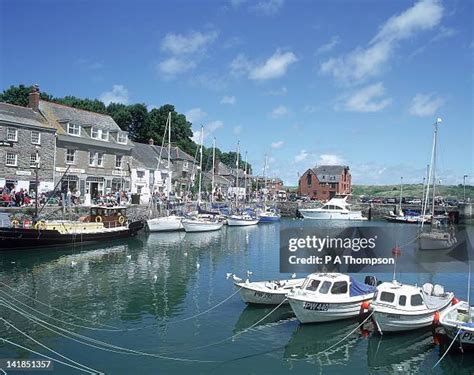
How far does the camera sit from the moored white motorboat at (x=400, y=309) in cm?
2111

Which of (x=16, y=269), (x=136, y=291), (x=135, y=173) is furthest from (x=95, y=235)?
(x=135, y=173)

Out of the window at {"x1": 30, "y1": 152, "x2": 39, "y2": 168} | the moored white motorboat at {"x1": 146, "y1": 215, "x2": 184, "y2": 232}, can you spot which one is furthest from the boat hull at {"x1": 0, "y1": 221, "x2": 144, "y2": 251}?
the window at {"x1": 30, "y1": 152, "x2": 39, "y2": 168}

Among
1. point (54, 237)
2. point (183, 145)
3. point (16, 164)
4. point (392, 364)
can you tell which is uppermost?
point (183, 145)

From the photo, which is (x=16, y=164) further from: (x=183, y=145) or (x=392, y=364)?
(x=183, y=145)

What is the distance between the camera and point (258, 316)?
2439cm

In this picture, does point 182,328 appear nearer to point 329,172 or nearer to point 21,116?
point 21,116

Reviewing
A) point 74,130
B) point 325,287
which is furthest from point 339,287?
point 74,130

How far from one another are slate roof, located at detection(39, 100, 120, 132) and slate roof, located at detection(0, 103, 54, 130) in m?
1.94

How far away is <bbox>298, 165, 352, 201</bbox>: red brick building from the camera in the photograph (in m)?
134

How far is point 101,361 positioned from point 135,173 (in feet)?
184

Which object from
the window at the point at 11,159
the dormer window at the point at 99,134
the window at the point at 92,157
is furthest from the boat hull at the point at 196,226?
the window at the point at 11,159

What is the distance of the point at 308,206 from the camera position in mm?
113188

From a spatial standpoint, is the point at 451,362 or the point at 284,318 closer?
the point at 451,362

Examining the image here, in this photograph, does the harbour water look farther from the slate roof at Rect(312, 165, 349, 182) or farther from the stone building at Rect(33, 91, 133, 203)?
the slate roof at Rect(312, 165, 349, 182)
